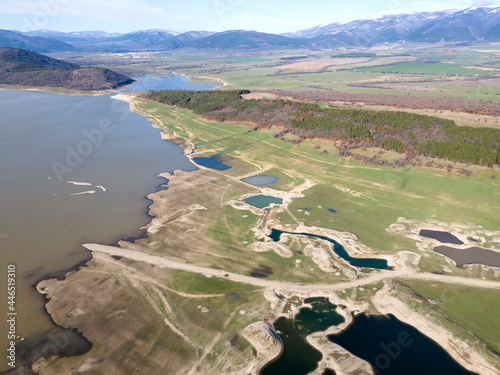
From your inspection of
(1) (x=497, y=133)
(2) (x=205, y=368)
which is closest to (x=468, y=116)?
(1) (x=497, y=133)

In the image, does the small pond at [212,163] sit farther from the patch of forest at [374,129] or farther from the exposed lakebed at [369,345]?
the exposed lakebed at [369,345]

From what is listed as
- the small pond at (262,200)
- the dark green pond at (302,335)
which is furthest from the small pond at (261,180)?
the dark green pond at (302,335)

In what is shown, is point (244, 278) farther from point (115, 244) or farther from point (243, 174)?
point (243, 174)

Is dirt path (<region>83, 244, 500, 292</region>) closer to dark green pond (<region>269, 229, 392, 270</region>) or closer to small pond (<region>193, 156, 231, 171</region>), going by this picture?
dark green pond (<region>269, 229, 392, 270</region>)

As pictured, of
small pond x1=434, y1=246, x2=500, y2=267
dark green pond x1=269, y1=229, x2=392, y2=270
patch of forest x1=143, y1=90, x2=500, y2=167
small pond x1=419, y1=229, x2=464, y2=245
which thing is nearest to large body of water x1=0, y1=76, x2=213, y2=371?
dark green pond x1=269, y1=229, x2=392, y2=270

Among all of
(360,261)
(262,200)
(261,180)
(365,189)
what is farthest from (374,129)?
(360,261)
